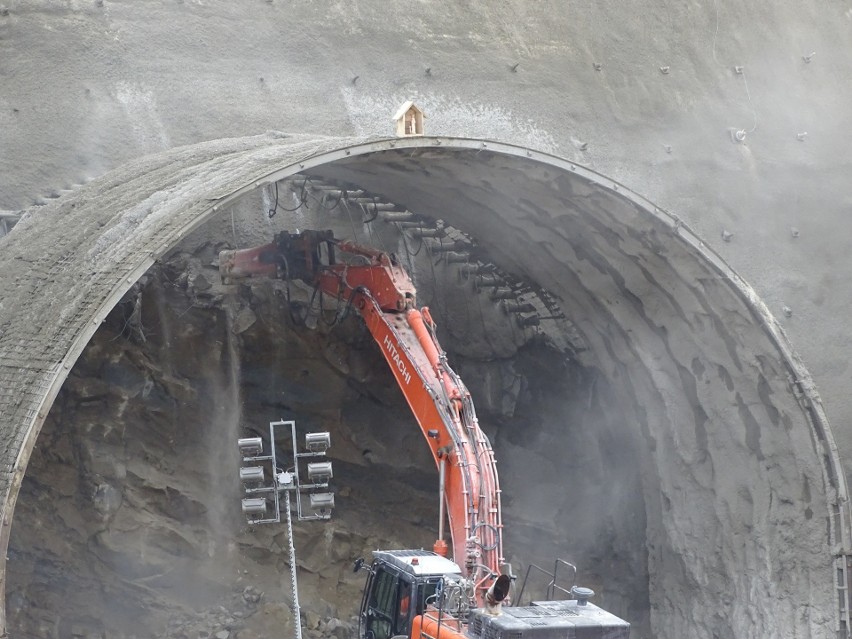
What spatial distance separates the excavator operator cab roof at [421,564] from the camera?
9125 millimetres

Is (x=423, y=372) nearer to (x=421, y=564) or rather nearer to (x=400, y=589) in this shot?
(x=421, y=564)

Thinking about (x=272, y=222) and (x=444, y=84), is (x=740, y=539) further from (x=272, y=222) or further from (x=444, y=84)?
(x=444, y=84)

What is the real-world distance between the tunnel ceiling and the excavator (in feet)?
4.24

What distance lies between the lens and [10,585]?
12.1 metres

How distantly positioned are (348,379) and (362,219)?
2.03 metres

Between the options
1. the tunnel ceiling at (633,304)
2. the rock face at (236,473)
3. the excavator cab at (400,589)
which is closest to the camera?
the excavator cab at (400,589)

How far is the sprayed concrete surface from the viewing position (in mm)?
11555

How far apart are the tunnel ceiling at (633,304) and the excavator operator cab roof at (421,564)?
3.11m

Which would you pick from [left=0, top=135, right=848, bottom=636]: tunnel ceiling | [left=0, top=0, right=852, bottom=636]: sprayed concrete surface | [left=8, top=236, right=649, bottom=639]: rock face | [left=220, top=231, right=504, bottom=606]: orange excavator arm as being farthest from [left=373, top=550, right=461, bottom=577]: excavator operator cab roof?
[left=8, top=236, right=649, bottom=639]: rock face

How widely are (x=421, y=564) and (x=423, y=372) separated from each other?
195 cm

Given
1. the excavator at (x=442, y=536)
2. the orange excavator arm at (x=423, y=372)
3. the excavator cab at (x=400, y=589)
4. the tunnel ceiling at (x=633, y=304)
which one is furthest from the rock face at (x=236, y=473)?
the excavator cab at (x=400, y=589)

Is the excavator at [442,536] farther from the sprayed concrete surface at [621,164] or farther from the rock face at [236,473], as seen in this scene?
the rock face at [236,473]

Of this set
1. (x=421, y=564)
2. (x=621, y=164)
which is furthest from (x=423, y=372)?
(x=621, y=164)

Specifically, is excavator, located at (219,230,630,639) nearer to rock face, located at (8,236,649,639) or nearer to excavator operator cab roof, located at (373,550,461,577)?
excavator operator cab roof, located at (373,550,461,577)
